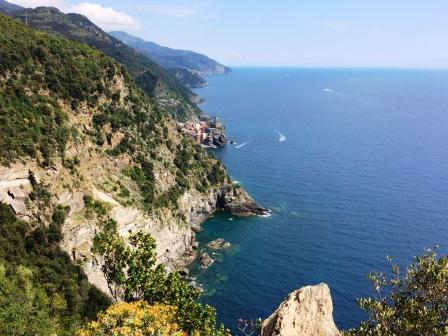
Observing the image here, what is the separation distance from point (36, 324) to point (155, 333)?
2964 centimetres

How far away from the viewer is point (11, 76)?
105 meters

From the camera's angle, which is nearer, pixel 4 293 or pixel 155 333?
pixel 155 333

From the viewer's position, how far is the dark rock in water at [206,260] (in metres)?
117

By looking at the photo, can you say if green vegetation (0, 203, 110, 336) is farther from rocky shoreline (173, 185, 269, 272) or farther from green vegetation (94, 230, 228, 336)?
rocky shoreline (173, 185, 269, 272)

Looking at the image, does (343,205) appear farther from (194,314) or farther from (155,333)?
(155,333)

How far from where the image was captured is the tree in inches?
1115

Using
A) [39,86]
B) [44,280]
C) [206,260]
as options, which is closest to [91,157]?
[39,86]

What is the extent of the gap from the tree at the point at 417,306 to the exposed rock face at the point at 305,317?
963 cm

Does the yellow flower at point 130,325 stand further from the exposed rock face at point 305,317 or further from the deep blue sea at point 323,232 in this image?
the deep blue sea at point 323,232

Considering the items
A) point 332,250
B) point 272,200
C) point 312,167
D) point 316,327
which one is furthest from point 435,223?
point 316,327

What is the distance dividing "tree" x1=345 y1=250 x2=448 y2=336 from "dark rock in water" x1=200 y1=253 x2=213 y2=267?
86.5 metres

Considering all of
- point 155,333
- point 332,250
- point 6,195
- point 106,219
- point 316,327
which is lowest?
point 332,250

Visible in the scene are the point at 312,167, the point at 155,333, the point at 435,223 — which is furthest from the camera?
the point at 312,167

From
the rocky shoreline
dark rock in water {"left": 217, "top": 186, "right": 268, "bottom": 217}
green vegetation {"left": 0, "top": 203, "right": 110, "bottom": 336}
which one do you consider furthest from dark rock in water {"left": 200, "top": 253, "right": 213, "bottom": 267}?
green vegetation {"left": 0, "top": 203, "right": 110, "bottom": 336}
